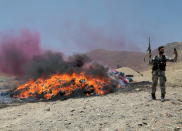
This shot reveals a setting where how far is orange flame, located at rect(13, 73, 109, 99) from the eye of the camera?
1686cm

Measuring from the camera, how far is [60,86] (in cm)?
1738

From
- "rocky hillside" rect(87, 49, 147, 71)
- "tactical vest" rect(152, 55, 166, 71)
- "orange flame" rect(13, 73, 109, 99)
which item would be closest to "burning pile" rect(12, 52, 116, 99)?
"orange flame" rect(13, 73, 109, 99)

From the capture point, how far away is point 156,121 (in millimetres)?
7000

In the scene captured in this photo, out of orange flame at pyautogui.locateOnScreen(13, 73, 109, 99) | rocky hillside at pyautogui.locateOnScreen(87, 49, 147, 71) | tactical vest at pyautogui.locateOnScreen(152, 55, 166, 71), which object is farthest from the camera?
rocky hillside at pyautogui.locateOnScreen(87, 49, 147, 71)

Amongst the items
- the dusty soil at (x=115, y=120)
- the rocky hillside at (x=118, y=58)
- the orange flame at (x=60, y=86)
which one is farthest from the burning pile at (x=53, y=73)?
the rocky hillside at (x=118, y=58)

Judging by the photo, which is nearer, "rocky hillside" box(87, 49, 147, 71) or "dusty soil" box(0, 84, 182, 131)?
"dusty soil" box(0, 84, 182, 131)

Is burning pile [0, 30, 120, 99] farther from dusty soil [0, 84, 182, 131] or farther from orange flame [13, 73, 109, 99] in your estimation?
dusty soil [0, 84, 182, 131]

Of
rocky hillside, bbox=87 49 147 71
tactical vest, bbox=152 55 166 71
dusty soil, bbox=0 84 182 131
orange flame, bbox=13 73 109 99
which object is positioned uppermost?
rocky hillside, bbox=87 49 147 71

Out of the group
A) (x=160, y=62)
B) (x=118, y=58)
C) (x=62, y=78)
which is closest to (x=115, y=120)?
(x=160, y=62)

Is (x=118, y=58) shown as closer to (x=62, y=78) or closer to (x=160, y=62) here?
(x=62, y=78)

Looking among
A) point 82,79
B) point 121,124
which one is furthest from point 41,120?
point 82,79

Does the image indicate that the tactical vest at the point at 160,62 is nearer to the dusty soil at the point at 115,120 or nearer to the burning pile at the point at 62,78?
the dusty soil at the point at 115,120

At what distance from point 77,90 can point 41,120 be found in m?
8.50

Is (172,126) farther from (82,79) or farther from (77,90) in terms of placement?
(82,79)
